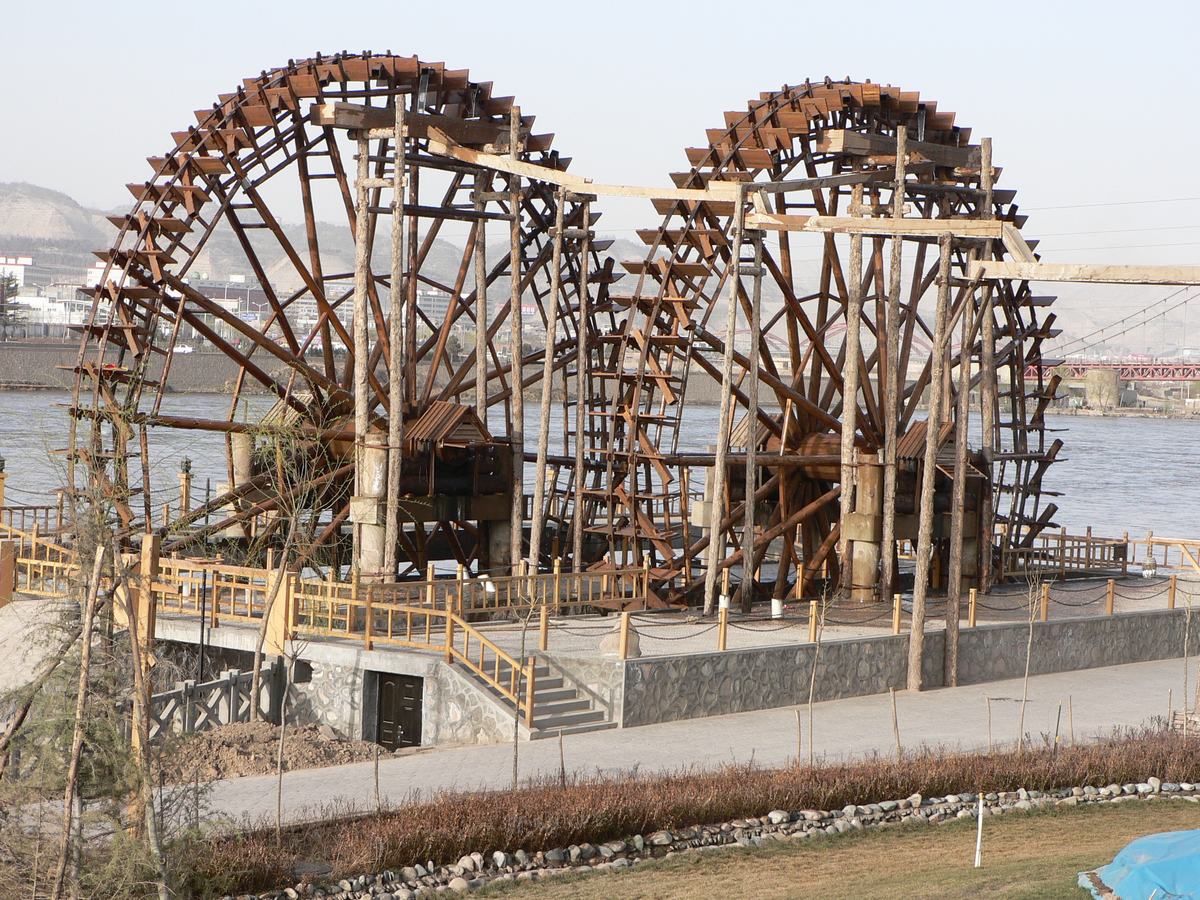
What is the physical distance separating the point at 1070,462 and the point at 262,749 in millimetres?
76684

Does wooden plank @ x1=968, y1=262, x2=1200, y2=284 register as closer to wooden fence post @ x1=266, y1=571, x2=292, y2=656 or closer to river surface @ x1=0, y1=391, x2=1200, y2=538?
wooden fence post @ x1=266, y1=571, x2=292, y2=656

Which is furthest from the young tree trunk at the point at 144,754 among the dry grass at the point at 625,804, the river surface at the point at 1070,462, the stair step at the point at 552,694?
the river surface at the point at 1070,462

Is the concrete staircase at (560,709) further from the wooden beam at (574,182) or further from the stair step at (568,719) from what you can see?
the wooden beam at (574,182)

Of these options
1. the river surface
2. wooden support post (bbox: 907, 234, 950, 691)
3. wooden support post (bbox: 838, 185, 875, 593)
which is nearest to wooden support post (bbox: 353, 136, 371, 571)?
wooden support post (bbox: 838, 185, 875, 593)

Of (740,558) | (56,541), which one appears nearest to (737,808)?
(740,558)

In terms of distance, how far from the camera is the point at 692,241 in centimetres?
2945

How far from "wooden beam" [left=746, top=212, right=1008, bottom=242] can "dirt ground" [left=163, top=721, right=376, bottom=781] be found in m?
9.88

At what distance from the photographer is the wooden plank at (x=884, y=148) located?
30.2m

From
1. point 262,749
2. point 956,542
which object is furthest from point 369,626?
point 956,542

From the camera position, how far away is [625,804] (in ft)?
52.9

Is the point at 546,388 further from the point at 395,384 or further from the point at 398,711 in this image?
the point at 398,711

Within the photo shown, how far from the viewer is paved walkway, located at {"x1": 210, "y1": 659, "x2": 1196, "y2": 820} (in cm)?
1748

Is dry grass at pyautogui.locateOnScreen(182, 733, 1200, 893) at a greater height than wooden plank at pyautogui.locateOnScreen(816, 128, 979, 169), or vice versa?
wooden plank at pyautogui.locateOnScreen(816, 128, 979, 169)

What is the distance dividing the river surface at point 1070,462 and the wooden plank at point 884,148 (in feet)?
38.3
